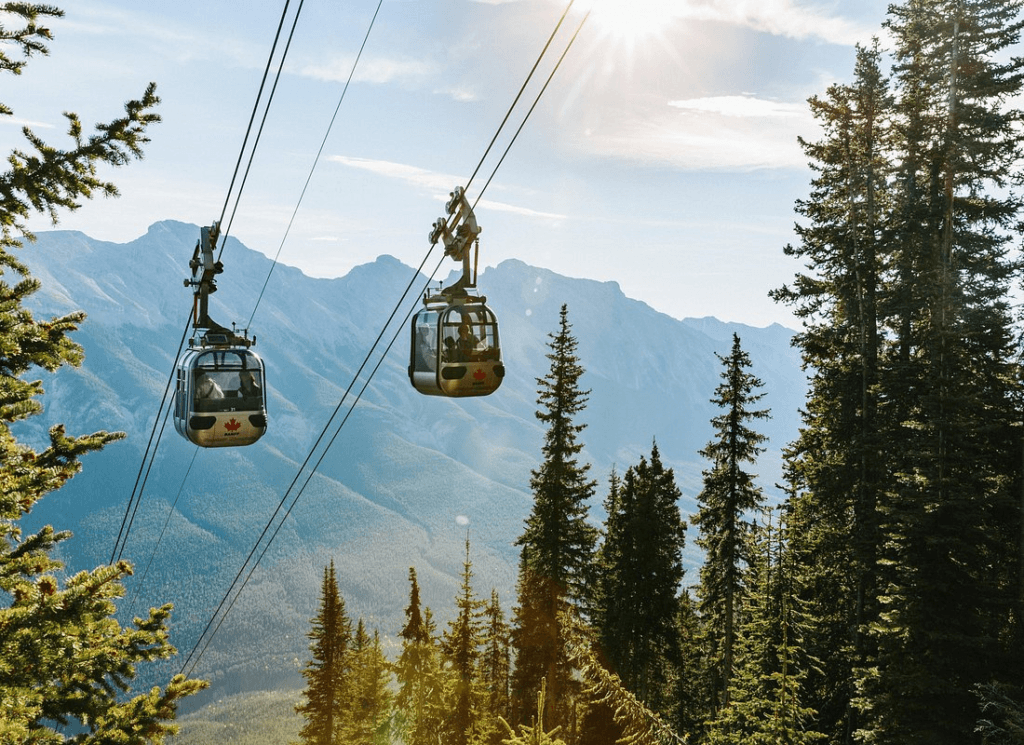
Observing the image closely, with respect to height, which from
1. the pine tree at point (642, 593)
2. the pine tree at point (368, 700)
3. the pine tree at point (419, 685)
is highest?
the pine tree at point (642, 593)

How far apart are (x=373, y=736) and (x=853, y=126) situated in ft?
116

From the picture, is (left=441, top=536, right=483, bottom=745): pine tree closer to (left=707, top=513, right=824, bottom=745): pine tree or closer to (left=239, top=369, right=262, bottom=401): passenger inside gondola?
(left=707, top=513, right=824, bottom=745): pine tree

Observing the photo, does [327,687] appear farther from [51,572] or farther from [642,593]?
[51,572]

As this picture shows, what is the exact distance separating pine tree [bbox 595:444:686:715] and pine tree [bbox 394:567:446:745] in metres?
8.59

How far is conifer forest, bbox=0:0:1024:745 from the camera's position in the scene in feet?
26.6

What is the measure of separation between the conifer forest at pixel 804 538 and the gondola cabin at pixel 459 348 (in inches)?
254

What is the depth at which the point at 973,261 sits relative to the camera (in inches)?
894

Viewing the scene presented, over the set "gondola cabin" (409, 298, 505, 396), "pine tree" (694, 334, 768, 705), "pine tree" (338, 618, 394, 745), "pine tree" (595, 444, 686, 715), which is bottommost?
"pine tree" (338, 618, 394, 745)

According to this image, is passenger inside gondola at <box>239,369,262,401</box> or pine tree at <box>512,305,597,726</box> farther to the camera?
pine tree at <box>512,305,597,726</box>

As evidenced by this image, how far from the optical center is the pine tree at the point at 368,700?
106ft

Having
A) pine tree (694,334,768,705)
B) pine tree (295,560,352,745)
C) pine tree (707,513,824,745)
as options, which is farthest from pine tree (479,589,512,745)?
pine tree (707,513,824,745)

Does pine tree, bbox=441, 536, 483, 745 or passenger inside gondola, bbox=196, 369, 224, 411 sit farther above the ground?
passenger inside gondola, bbox=196, 369, 224, 411

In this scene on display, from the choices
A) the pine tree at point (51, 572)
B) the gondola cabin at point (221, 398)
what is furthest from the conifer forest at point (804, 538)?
the gondola cabin at point (221, 398)

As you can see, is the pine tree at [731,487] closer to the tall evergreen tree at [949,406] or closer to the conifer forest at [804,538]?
the conifer forest at [804,538]
